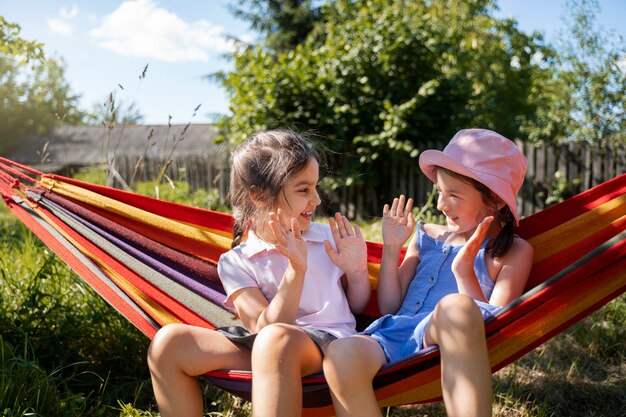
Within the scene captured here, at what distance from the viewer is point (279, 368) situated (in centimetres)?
139

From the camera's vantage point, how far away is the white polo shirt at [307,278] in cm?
171

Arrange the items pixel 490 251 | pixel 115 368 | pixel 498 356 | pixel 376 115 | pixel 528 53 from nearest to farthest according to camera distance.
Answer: pixel 498 356 → pixel 490 251 → pixel 115 368 → pixel 376 115 → pixel 528 53

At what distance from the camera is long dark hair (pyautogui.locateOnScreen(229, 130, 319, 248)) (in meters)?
1.76

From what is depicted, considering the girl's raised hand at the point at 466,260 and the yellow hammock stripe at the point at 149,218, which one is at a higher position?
the yellow hammock stripe at the point at 149,218

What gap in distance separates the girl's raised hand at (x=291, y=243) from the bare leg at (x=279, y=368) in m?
0.18

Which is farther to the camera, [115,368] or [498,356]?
[115,368]

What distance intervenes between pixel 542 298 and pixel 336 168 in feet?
18.7

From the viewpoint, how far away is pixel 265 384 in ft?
4.53

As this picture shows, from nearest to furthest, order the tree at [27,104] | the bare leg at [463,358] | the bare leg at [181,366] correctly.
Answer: the bare leg at [463,358]
the bare leg at [181,366]
the tree at [27,104]

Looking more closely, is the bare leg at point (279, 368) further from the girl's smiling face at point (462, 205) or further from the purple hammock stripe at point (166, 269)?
the girl's smiling face at point (462, 205)

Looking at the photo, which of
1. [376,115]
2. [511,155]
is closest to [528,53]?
[376,115]

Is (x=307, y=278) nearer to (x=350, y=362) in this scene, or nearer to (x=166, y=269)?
(x=350, y=362)

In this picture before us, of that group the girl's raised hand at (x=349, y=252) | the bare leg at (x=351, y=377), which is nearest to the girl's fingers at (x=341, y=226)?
the girl's raised hand at (x=349, y=252)

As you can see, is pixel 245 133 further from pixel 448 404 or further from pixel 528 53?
pixel 528 53
